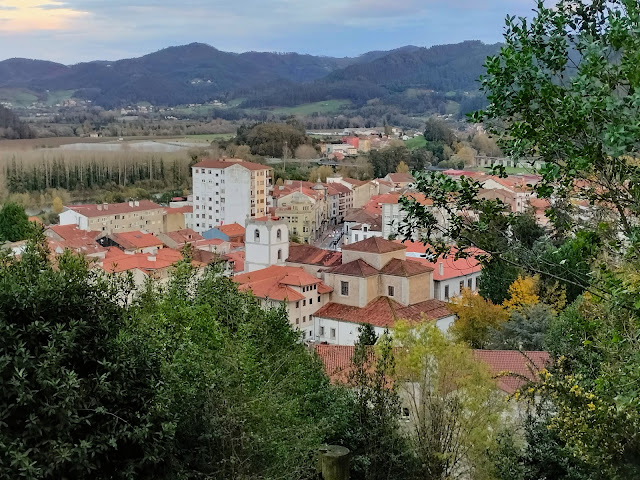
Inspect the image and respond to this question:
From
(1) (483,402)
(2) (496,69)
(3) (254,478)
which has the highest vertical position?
(2) (496,69)

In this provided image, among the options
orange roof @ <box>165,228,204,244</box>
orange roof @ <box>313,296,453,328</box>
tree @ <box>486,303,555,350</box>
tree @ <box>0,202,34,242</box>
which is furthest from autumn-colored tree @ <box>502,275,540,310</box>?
tree @ <box>0,202,34,242</box>

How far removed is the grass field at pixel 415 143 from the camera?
338ft

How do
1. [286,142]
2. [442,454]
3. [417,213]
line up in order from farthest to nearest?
[286,142]
[442,454]
[417,213]

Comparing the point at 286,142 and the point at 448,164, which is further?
the point at 286,142

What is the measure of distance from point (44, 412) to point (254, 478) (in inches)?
90.0

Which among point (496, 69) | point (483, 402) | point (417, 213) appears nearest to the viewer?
point (496, 69)

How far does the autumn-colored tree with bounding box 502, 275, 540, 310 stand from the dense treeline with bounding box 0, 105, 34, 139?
100 meters

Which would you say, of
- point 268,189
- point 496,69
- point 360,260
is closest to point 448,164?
point 268,189

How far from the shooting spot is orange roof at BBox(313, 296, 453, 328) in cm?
2436

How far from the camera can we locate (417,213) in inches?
213

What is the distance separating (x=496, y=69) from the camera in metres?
4.83

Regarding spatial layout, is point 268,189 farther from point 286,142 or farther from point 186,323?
point 186,323

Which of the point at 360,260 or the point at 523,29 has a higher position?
the point at 523,29

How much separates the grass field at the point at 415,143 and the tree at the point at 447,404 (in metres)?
91.7
